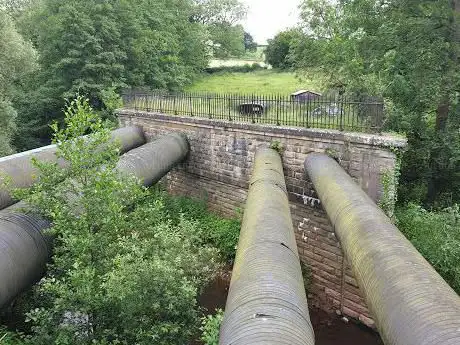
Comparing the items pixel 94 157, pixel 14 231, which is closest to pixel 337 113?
pixel 94 157

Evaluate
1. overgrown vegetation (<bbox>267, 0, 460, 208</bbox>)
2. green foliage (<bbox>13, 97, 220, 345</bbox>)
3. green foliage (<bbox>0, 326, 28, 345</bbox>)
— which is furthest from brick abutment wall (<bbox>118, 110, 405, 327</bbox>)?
green foliage (<bbox>0, 326, 28, 345</bbox>)

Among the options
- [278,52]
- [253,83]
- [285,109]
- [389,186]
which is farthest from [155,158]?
[278,52]

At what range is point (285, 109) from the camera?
11.7m

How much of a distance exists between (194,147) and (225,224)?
3296mm

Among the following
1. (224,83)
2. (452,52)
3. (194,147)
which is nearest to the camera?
(452,52)

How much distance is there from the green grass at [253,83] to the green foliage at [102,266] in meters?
21.2

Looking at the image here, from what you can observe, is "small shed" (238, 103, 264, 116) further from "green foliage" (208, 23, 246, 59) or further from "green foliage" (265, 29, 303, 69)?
"green foliage" (208, 23, 246, 59)

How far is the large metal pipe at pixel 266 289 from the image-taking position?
3205 millimetres

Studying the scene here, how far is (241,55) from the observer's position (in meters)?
51.1

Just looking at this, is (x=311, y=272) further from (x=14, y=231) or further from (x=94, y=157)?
(x=14, y=231)

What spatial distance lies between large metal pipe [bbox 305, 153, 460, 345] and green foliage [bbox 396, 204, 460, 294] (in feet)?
12.1

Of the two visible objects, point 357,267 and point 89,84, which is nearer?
point 357,267

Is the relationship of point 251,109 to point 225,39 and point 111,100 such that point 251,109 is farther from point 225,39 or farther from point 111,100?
point 225,39

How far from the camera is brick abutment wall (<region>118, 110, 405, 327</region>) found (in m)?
9.88
